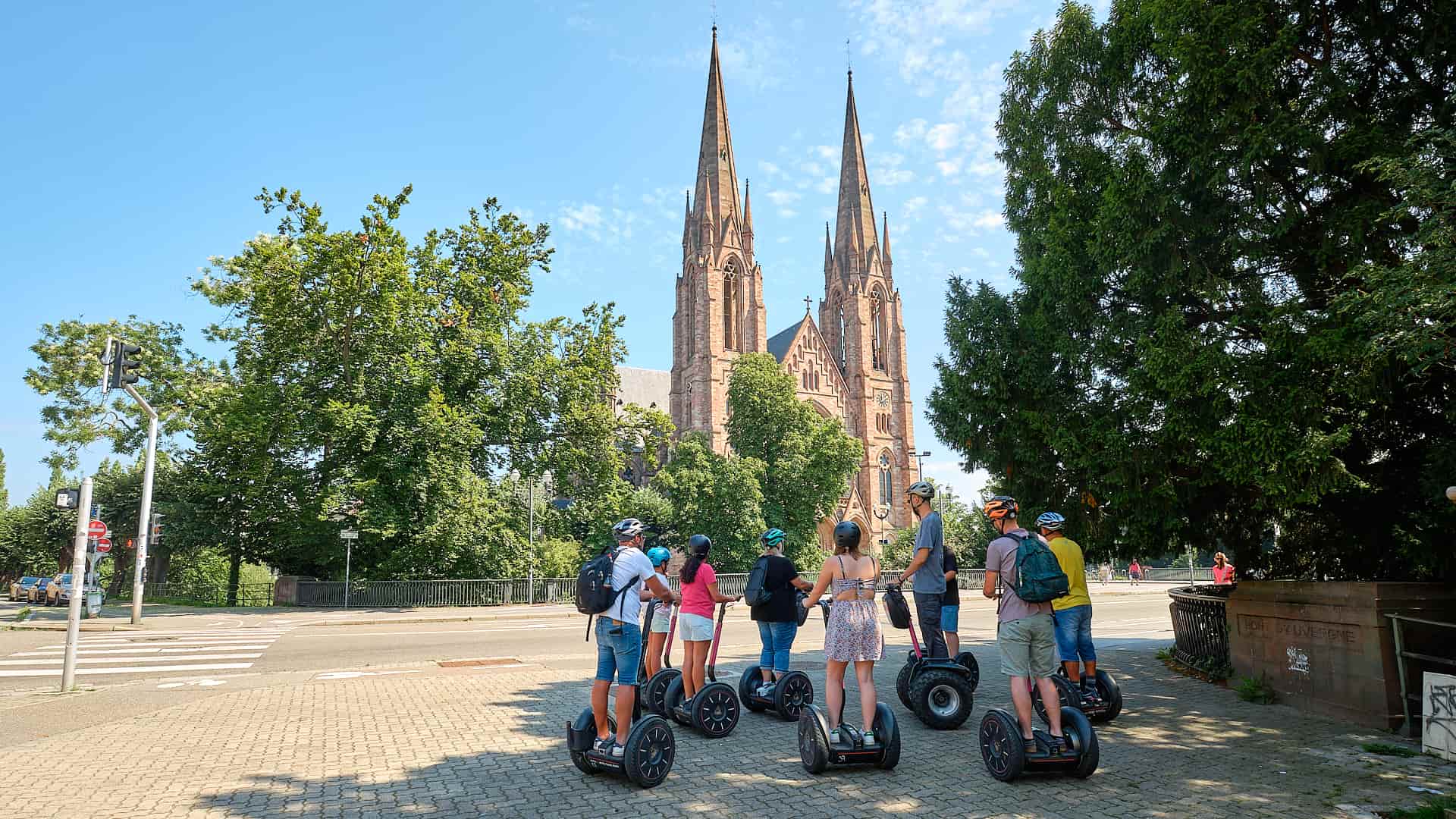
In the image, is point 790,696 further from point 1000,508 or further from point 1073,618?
point 1000,508

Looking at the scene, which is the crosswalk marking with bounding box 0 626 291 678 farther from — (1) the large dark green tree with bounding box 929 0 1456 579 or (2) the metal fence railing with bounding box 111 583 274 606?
(2) the metal fence railing with bounding box 111 583 274 606

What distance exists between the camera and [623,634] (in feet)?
16.6

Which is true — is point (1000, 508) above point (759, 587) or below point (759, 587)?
above

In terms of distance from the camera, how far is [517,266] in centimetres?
2930

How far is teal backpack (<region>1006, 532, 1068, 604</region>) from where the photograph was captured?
5.14 m

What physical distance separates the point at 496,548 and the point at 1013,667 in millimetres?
24969

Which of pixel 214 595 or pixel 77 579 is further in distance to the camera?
pixel 214 595

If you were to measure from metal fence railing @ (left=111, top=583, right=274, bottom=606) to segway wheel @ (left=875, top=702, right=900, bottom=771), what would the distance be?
97.7ft

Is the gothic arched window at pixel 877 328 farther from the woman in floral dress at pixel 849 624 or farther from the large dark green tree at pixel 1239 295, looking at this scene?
the woman in floral dress at pixel 849 624

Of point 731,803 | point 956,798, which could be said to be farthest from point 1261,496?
point 731,803

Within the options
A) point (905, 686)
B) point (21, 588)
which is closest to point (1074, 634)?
point (905, 686)

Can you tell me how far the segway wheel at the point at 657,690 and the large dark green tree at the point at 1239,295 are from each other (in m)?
4.96

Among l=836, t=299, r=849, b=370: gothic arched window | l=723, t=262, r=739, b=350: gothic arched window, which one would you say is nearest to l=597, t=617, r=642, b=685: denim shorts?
l=723, t=262, r=739, b=350: gothic arched window

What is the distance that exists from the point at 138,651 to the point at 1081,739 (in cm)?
1516
